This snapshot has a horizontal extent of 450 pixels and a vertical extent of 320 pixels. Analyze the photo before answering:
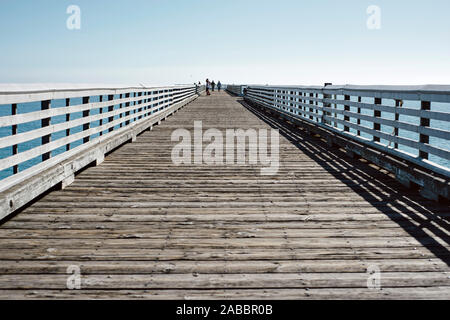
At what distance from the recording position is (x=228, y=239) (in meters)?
4.40

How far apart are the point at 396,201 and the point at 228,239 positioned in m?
2.73

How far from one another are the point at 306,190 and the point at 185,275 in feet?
10.9

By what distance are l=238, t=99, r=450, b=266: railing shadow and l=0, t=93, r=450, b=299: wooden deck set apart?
2 centimetres

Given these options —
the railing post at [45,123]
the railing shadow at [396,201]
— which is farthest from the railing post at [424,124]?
the railing post at [45,123]

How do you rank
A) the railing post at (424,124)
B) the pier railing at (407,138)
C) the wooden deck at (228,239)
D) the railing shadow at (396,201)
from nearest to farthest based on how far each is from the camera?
the wooden deck at (228,239)
the railing shadow at (396,201)
the pier railing at (407,138)
the railing post at (424,124)

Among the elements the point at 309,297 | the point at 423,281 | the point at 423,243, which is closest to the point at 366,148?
the point at 423,243

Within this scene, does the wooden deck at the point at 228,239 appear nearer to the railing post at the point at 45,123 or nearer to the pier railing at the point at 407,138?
the pier railing at the point at 407,138

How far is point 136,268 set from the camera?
12.1ft

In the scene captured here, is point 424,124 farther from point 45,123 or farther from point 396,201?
point 45,123

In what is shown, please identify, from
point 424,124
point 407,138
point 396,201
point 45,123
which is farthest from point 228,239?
point 407,138

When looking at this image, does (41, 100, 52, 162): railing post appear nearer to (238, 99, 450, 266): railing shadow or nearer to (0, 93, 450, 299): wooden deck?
(0, 93, 450, 299): wooden deck

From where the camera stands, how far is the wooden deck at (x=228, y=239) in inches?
134

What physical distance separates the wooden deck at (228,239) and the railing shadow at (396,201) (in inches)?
0.9
